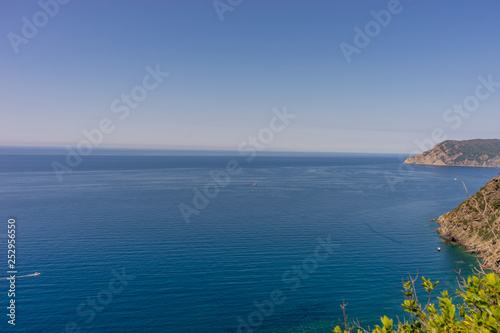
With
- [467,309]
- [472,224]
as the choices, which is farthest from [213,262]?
[472,224]

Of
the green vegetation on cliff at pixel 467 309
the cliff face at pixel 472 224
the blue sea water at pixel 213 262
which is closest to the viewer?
the green vegetation on cliff at pixel 467 309

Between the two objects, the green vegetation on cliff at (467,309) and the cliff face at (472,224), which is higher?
the green vegetation on cliff at (467,309)

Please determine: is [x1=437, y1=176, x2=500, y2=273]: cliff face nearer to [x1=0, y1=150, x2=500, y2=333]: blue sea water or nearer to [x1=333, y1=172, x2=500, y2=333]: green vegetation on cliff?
[x1=0, y1=150, x2=500, y2=333]: blue sea water

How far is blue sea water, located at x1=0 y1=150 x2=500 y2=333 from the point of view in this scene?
138ft

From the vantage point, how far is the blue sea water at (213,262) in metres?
42.0

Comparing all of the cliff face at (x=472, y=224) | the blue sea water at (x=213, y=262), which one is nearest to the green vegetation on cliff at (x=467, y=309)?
the blue sea water at (x=213, y=262)

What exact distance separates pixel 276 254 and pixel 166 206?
54469 millimetres

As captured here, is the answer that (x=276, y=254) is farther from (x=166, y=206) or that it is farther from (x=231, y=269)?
(x=166, y=206)

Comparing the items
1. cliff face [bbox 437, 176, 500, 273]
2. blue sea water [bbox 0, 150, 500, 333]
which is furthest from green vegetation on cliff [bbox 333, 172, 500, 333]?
cliff face [bbox 437, 176, 500, 273]

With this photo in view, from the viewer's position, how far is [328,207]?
107812mm

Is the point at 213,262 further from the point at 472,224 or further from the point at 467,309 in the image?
the point at 472,224

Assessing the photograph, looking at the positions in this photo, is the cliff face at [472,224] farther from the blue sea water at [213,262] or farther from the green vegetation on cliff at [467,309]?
the green vegetation on cliff at [467,309]

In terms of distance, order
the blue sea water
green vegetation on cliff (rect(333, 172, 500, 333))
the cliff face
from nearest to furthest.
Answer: green vegetation on cliff (rect(333, 172, 500, 333)), the blue sea water, the cliff face

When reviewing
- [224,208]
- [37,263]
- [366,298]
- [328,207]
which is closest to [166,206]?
[224,208]
